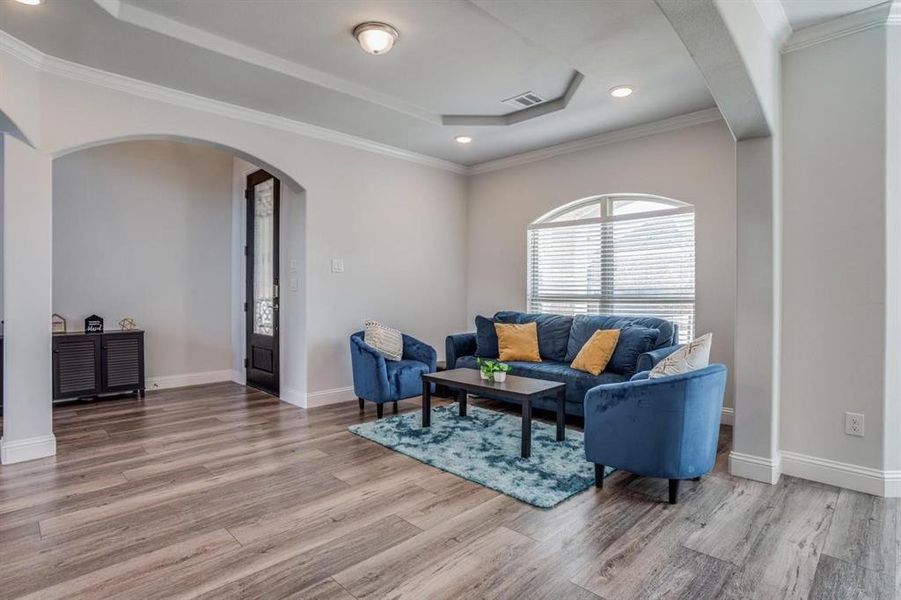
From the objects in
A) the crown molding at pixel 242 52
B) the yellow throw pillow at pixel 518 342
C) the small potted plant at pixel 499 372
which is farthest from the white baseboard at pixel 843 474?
the crown molding at pixel 242 52

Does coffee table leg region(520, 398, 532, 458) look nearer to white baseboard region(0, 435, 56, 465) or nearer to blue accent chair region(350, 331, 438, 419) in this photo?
blue accent chair region(350, 331, 438, 419)

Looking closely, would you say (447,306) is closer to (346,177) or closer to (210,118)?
(346,177)

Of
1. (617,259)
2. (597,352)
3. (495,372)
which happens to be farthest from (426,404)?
(617,259)

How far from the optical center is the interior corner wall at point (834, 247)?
9.04ft

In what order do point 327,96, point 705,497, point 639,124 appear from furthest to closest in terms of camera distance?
point 639,124, point 327,96, point 705,497

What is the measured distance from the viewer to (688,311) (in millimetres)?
4438

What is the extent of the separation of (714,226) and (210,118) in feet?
14.4

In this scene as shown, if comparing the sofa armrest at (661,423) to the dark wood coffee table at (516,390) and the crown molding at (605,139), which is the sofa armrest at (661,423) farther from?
the crown molding at (605,139)

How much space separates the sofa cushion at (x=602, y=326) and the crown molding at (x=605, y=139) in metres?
1.76

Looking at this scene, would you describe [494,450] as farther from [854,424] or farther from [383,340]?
[854,424]

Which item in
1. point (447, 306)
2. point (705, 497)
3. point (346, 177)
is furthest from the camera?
point (447, 306)

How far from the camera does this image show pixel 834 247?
2.87m

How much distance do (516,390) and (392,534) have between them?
54.9 inches

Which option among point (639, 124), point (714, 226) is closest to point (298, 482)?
point (714, 226)
